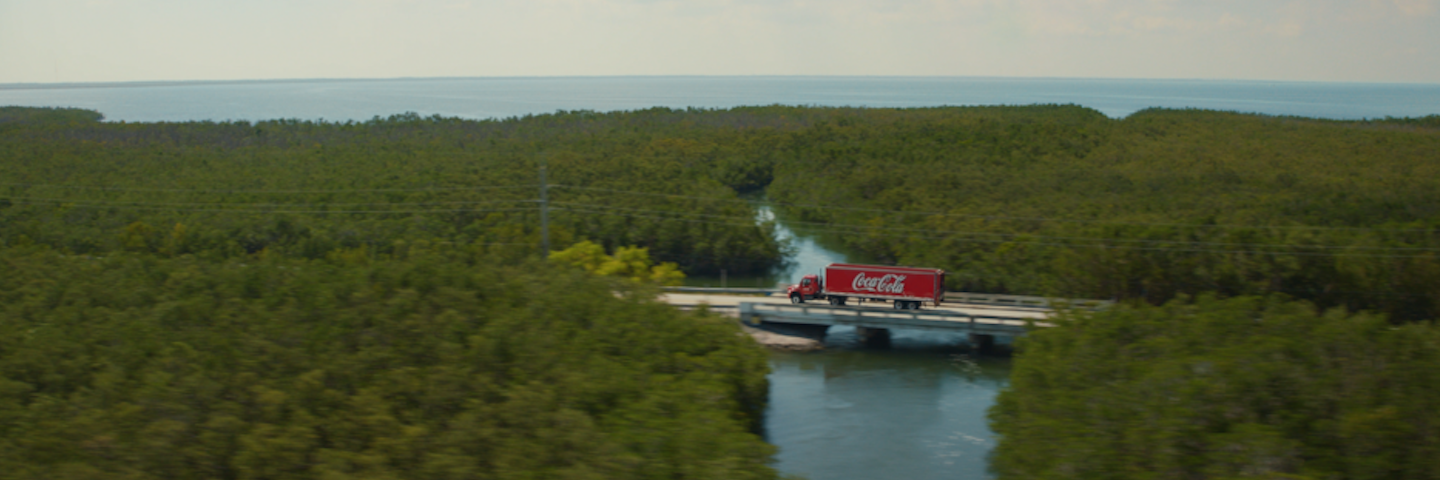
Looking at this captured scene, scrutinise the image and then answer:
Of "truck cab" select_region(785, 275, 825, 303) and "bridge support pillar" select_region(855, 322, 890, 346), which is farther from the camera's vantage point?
"truck cab" select_region(785, 275, 825, 303)

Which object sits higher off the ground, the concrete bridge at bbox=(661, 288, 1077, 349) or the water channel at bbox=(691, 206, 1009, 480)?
the concrete bridge at bbox=(661, 288, 1077, 349)

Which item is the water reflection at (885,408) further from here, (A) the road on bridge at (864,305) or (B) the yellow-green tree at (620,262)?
(B) the yellow-green tree at (620,262)

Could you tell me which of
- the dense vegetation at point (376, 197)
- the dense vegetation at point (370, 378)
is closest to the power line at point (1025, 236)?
the dense vegetation at point (376, 197)

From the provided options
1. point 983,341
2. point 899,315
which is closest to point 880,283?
point 899,315

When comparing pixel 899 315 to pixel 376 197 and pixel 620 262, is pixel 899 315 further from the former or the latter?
pixel 376 197

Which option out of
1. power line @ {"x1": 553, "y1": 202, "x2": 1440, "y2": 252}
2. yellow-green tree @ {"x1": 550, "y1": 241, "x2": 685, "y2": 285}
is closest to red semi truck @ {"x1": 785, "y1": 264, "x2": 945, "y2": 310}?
yellow-green tree @ {"x1": 550, "y1": 241, "x2": 685, "y2": 285}

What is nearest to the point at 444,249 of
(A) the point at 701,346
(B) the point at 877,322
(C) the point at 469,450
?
(B) the point at 877,322

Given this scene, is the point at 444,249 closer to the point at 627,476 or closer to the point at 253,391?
the point at 253,391

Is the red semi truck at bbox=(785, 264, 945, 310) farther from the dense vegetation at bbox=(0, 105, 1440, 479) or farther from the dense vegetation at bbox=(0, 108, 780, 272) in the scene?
the dense vegetation at bbox=(0, 108, 780, 272)
